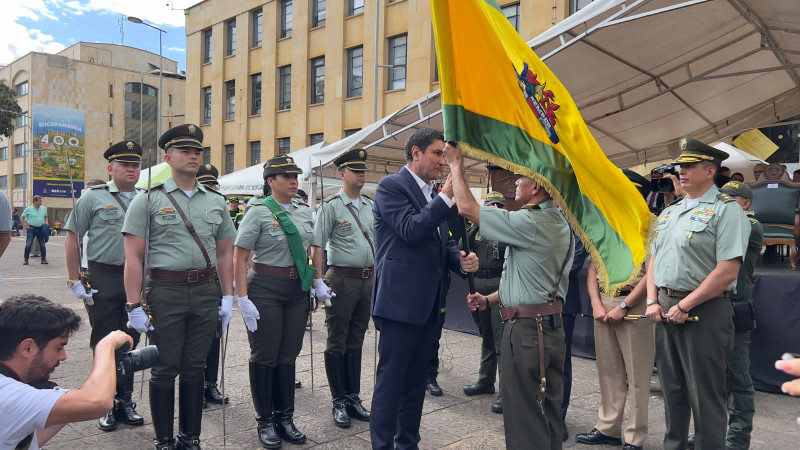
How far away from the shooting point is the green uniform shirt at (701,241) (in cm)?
365

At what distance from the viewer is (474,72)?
327 cm

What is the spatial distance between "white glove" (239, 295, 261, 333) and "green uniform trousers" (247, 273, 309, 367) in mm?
52

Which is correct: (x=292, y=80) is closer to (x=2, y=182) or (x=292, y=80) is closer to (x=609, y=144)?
(x=609, y=144)

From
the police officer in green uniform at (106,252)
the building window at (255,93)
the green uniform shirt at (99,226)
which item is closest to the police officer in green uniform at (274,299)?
the police officer in green uniform at (106,252)

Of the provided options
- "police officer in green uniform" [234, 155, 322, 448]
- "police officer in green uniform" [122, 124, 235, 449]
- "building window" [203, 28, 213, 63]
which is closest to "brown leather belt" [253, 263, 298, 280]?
"police officer in green uniform" [234, 155, 322, 448]

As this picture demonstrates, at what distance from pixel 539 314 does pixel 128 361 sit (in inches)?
83.6

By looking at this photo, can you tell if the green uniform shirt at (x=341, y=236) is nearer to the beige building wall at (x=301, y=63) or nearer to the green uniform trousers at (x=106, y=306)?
the green uniform trousers at (x=106, y=306)

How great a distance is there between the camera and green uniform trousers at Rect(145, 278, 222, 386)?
3.85 metres

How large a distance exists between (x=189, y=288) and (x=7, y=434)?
6.42 feet

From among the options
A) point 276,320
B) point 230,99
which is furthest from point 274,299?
point 230,99

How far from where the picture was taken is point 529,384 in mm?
3199

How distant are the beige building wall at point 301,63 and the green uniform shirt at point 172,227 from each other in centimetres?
1573

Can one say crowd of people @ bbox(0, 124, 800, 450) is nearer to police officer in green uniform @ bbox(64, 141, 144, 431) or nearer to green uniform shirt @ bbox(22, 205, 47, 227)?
police officer in green uniform @ bbox(64, 141, 144, 431)

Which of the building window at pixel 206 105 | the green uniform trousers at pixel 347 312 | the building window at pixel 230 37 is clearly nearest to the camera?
the green uniform trousers at pixel 347 312
